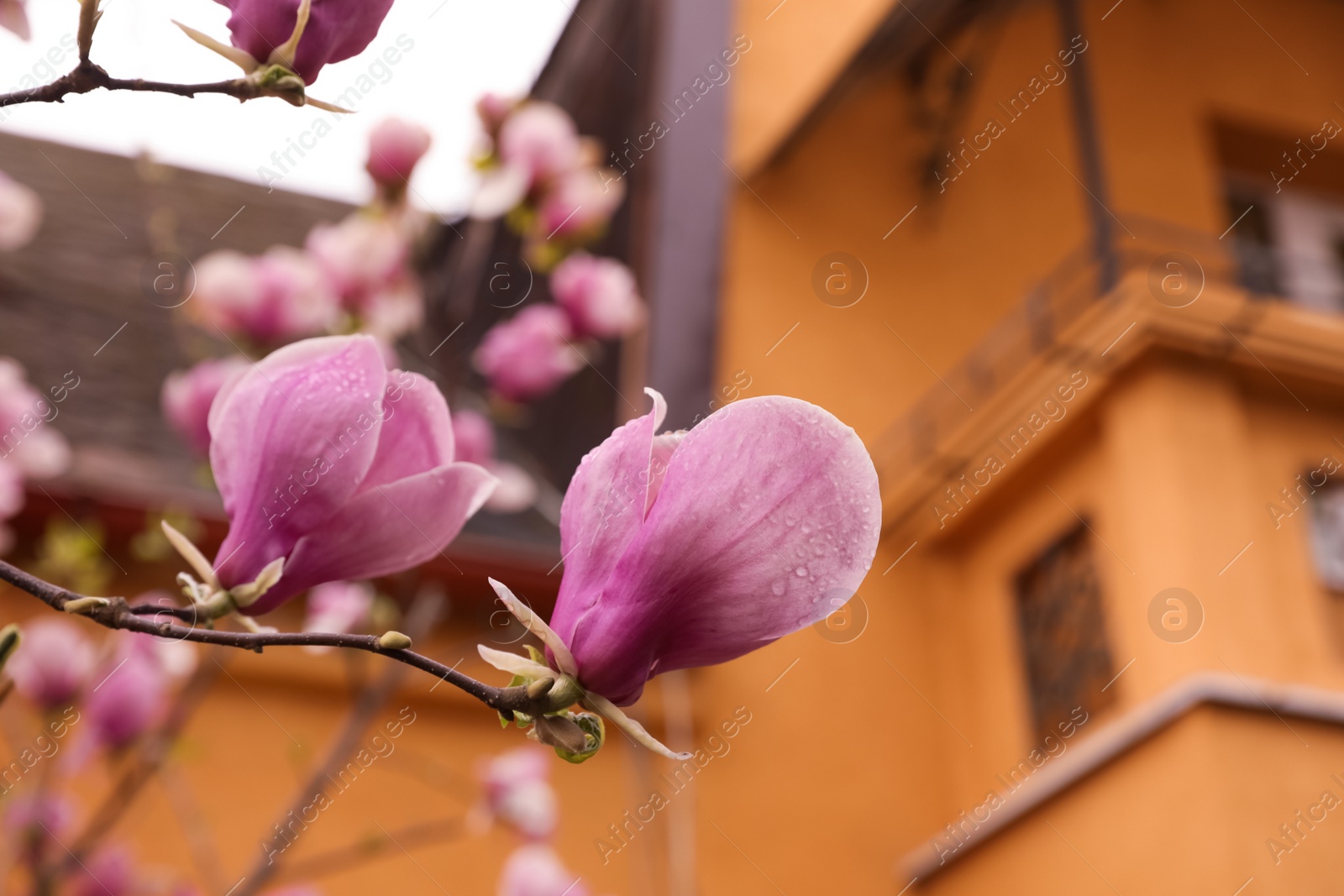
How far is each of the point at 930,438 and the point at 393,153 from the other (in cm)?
240

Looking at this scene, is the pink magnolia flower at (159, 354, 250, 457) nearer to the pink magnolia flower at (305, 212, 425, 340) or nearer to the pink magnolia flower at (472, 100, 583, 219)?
the pink magnolia flower at (305, 212, 425, 340)

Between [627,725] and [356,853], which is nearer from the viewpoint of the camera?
[627,725]

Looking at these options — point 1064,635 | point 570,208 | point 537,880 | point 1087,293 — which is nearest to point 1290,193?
point 1087,293

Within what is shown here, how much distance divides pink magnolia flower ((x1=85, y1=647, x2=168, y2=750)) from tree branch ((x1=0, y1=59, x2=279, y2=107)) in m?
1.34

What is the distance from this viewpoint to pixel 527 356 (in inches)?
97.9

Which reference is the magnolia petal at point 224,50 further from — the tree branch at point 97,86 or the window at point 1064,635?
the window at point 1064,635

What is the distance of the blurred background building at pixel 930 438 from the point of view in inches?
121

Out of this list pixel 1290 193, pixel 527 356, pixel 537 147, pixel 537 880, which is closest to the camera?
pixel 537 880

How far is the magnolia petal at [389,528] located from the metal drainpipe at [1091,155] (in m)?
3.25

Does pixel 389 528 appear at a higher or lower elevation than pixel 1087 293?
lower

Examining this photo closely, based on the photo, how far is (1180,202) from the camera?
450cm

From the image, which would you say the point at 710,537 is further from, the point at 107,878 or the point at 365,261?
the point at 365,261

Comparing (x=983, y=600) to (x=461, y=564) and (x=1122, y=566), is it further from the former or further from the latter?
(x=461, y=564)

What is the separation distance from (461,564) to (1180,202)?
2925mm
